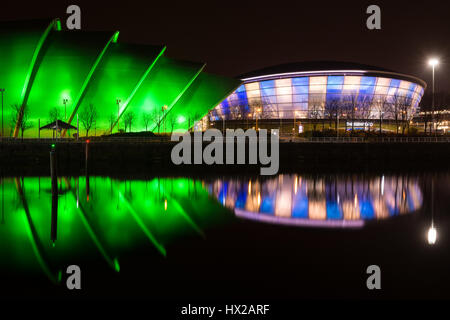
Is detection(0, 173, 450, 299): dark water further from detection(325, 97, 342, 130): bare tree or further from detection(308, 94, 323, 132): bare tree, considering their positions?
detection(308, 94, 323, 132): bare tree

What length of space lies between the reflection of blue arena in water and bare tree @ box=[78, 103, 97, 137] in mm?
24551

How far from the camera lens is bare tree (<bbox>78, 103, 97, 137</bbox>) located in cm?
4234

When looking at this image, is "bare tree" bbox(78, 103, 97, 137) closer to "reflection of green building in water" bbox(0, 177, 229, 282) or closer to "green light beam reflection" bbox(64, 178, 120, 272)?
"reflection of green building in water" bbox(0, 177, 229, 282)

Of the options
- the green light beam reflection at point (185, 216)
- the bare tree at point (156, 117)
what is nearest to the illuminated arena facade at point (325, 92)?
the bare tree at point (156, 117)

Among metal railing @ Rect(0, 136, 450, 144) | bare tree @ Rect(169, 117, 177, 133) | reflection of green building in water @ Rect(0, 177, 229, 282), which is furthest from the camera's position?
bare tree @ Rect(169, 117, 177, 133)

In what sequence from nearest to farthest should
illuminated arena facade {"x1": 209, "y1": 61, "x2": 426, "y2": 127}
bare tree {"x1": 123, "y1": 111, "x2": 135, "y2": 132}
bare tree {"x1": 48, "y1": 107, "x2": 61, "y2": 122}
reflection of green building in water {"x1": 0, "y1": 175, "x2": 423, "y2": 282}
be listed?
reflection of green building in water {"x1": 0, "y1": 175, "x2": 423, "y2": 282} → bare tree {"x1": 48, "y1": 107, "x2": 61, "y2": 122} → bare tree {"x1": 123, "y1": 111, "x2": 135, "y2": 132} → illuminated arena facade {"x1": 209, "y1": 61, "x2": 426, "y2": 127}

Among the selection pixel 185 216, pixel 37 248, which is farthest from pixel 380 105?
pixel 37 248

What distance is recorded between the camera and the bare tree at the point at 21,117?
3859 cm

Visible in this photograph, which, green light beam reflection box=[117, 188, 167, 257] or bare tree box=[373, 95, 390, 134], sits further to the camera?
bare tree box=[373, 95, 390, 134]

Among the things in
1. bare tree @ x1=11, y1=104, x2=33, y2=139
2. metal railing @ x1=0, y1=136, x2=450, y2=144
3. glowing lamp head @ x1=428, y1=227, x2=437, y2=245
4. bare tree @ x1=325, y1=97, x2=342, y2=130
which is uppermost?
bare tree @ x1=325, y1=97, x2=342, y2=130

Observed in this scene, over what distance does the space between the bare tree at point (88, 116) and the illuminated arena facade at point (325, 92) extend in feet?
87.3

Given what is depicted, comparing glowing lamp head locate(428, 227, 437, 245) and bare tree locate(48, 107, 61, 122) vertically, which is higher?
bare tree locate(48, 107, 61, 122)

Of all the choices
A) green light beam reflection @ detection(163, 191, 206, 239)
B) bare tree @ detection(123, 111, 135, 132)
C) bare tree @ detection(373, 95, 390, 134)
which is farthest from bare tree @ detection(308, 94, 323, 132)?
green light beam reflection @ detection(163, 191, 206, 239)
